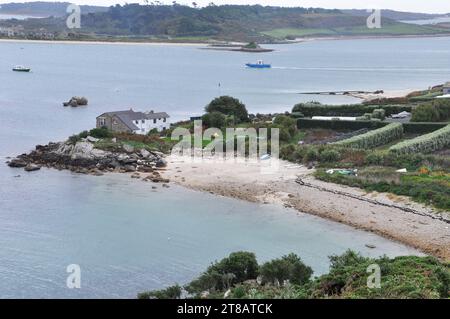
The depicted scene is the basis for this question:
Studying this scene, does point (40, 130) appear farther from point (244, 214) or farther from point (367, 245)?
point (367, 245)

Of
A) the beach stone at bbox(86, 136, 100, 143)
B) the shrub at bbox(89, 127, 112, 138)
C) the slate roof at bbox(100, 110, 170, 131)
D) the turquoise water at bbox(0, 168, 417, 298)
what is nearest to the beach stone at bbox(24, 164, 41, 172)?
the turquoise water at bbox(0, 168, 417, 298)

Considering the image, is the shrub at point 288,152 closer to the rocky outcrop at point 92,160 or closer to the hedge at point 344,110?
the rocky outcrop at point 92,160

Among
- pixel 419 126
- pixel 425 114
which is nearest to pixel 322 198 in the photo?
pixel 419 126

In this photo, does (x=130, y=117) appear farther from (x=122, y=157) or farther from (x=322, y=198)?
(x=322, y=198)

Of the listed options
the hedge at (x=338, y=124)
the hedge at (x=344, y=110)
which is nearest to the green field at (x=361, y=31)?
the hedge at (x=344, y=110)

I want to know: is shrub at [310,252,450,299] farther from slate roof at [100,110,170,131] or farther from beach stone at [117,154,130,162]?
slate roof at [100,110,170,131]

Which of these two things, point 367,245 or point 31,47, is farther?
point 31,47

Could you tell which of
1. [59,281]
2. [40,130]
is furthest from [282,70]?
[59,281]
